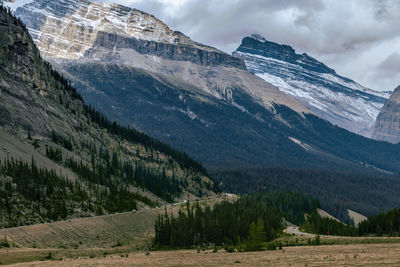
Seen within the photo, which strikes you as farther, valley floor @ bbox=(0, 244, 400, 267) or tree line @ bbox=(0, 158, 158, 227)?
tree line @ bbox=(0, 158, 158, 227)

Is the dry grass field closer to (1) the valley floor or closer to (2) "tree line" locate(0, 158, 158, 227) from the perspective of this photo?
(1) the valley floor

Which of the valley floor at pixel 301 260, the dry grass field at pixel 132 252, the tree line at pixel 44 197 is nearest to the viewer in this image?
the valley floor at pixel 301 260

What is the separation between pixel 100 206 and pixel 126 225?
21.5m

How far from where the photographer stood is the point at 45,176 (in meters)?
151

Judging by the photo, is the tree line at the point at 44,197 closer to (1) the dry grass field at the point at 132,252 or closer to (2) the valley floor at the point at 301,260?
(1) the dry grass field at the point at 132,252

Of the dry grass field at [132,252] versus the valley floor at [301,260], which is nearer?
the valley floor at [301,260]

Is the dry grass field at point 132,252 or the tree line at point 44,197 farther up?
the tree line at point 44,197

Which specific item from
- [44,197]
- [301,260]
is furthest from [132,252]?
[44,197]

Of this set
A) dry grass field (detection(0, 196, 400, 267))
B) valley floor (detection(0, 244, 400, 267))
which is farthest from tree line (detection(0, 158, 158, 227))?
valley floor (detection(0, 244, 400, 267))

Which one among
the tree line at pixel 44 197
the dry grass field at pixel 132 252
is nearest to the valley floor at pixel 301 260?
the dry grass field at pixel 132 252

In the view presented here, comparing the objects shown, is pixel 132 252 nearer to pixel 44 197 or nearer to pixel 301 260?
pixel 301 260

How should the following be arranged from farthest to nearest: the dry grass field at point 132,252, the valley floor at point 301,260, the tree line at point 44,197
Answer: the tree line at point 44,197
the dry grass field at point 132,252
the valley floor at point 301,260

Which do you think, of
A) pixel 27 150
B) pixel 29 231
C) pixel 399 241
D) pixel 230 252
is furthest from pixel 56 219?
pixel 399 241

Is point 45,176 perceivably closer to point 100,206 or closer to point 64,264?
point 100,206
